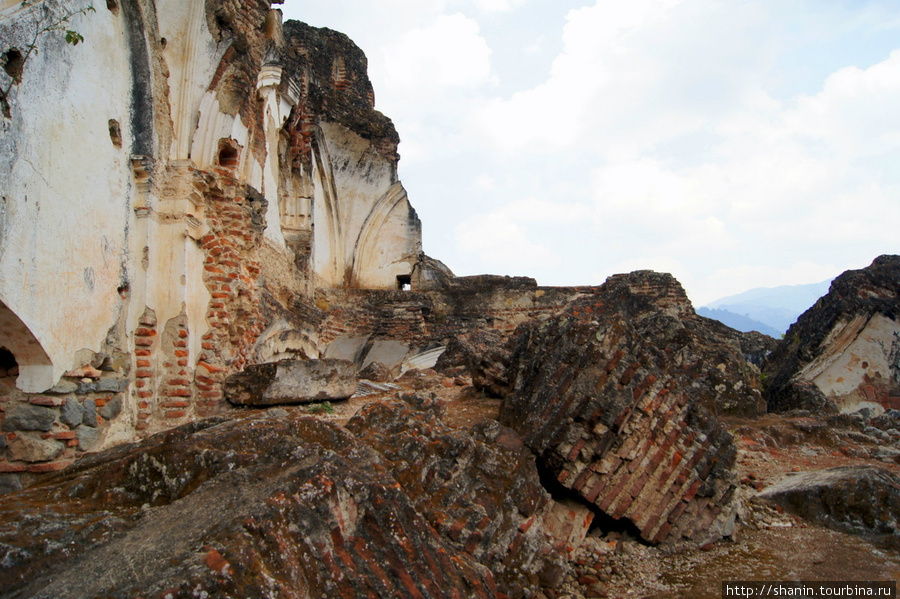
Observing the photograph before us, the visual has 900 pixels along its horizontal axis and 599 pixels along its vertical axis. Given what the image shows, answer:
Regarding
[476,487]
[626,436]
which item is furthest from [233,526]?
[626,436]

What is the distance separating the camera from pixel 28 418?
14.8ft

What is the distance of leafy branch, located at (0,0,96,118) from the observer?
4.24 meters

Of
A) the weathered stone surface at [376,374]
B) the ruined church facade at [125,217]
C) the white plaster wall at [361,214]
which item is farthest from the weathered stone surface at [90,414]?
the white plaster wall at [361,214]

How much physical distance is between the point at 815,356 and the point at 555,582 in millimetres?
8398

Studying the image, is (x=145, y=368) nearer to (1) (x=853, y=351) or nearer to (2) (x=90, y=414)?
(2) (x=90, y=414)

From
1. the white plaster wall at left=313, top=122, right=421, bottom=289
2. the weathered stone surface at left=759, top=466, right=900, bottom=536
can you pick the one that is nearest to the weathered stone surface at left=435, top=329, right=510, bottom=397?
the weathered stone surface at left=759, top=466, right=900, bottom=536

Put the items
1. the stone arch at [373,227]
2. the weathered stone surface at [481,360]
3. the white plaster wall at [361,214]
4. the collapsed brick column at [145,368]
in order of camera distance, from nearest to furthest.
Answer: the collapsed brick column at [145,368] → the weathered stone surface at [481,360] → the white plaster wall at [361,214] → the stone arch at [373,227]

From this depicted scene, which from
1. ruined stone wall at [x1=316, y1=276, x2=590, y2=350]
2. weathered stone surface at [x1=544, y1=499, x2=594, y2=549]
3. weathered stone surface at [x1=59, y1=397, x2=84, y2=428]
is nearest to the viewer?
weathered stone surface at [x1=544, y1=499, x2=594, y2=549]

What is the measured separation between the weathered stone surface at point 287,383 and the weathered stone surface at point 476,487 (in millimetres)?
2395

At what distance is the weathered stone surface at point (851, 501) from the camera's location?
4.19 m

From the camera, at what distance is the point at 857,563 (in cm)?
370

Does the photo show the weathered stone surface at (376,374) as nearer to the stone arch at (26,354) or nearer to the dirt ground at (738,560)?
the stone arch at (26,354)

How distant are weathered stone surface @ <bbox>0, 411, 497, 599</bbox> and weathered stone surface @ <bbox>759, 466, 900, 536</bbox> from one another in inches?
107

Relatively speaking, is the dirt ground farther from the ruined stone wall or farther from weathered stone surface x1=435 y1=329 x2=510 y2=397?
the ruined stone wall
